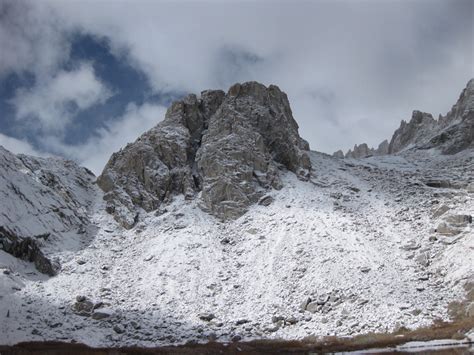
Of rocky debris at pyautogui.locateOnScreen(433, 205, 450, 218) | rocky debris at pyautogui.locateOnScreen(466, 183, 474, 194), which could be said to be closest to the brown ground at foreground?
rocky debris at pyautogui.locateOnScreen(433, 205, 450, 218)

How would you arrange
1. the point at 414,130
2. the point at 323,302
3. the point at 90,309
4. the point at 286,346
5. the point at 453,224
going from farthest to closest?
the point at 414,130
the point at 453,224
the point at 90,309
the point at 323,302
the point at 286,346

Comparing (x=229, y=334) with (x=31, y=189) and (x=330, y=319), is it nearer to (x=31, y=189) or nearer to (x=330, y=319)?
(x=330, y=319)

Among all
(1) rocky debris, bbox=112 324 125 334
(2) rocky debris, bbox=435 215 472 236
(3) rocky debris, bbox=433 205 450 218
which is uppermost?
(3) rocky debris, bbox=433 205 450 218

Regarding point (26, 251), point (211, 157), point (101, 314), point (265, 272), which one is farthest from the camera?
point (211, 157)

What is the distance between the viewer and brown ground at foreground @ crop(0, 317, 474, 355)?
101ft

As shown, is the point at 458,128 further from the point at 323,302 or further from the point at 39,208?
the point at 39,208

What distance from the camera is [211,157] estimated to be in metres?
62.5

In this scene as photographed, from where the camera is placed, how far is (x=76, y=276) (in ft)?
148

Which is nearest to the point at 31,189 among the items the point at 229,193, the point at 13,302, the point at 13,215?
the point at 13,215

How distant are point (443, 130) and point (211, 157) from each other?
48327 millimetres

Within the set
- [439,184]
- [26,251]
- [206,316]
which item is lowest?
[206,316]

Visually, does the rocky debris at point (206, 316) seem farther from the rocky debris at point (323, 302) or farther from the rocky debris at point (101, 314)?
the rocky debris at point (101, 314)

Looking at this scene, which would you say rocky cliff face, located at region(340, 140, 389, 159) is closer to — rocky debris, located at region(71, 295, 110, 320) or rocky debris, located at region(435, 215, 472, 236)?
rocky debris, located at region(435, 215, 472, 236)

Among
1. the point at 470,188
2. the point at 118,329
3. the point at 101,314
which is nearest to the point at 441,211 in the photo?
the point at 470,188
